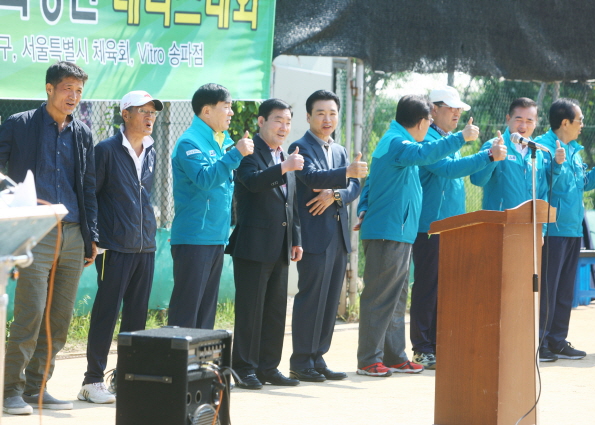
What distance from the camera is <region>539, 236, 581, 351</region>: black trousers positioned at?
22.9 ft

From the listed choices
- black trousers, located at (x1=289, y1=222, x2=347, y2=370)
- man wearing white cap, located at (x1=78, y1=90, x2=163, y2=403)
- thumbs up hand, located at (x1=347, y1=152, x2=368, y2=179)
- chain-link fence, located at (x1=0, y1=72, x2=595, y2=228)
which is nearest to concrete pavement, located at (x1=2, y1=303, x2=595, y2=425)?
black trousers, located at (x1=289, y1=222, x2=347, y2=370)

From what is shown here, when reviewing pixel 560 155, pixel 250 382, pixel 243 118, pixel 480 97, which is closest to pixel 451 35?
pixel 480 97

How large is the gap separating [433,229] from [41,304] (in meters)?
2.15

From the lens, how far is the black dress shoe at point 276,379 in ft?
18.7

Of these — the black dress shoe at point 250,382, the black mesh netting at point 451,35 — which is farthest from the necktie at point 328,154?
the black mesh netting at point 451,35

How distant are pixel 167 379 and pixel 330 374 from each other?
2.67m

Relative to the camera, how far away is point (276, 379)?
569 cm

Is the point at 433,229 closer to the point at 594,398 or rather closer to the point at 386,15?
the point at 594,398

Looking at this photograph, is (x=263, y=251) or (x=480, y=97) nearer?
(x=263, y=251)

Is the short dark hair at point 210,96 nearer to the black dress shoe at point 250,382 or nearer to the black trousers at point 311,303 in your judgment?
the black trousers at point 311,303

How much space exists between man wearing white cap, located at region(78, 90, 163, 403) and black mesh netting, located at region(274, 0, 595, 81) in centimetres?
252

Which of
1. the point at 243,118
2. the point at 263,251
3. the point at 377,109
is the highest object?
the point at 377,109

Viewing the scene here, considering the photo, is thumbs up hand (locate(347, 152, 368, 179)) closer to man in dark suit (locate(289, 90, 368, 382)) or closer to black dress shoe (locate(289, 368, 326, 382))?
man in dark suit (locate(289, 90, 368, 382))

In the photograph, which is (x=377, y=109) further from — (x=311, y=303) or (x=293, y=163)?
(x=293, y=163)
